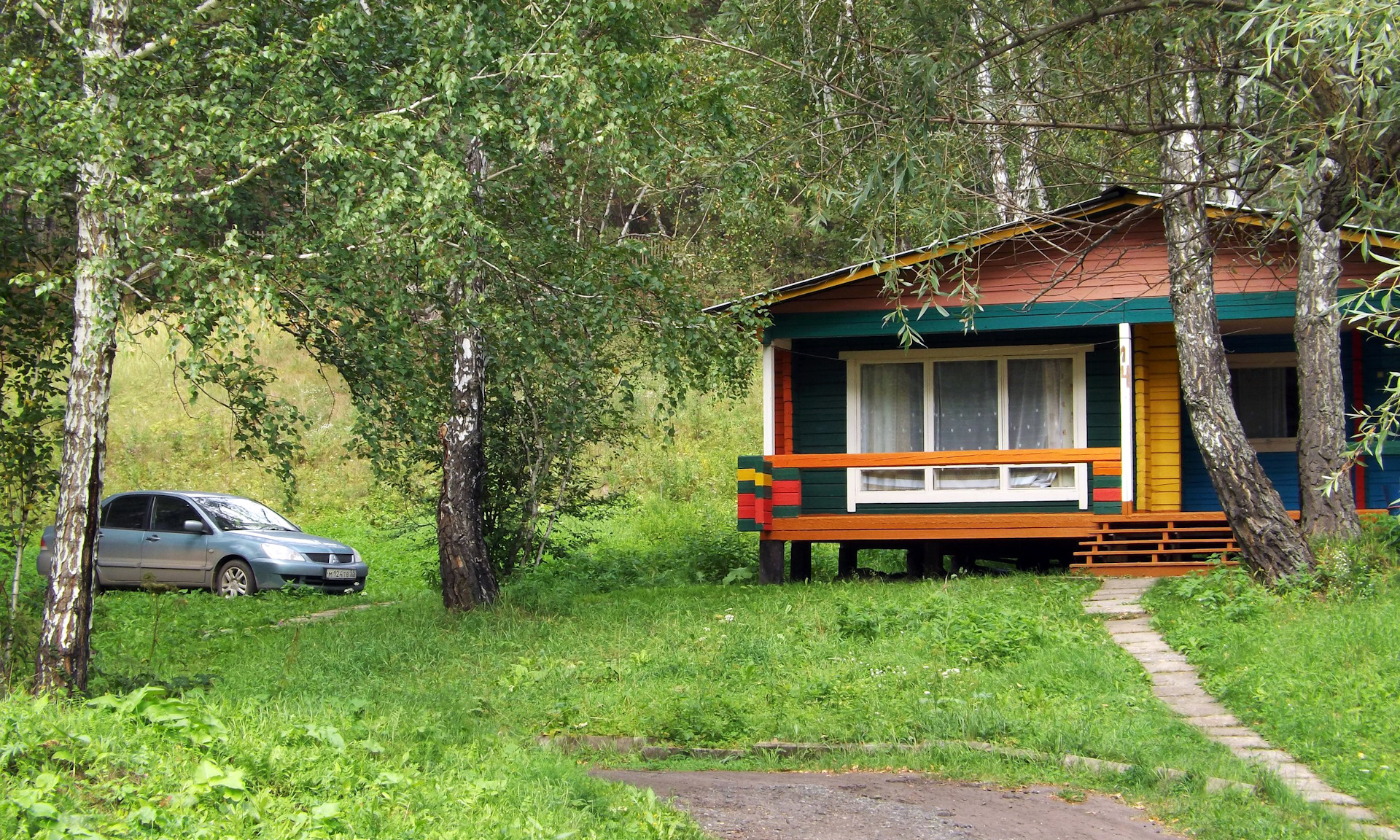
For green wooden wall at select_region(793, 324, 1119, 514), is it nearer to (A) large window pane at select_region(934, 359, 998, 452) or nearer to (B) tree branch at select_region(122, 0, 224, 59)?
(A) large window pane at select_region(934, 359, 998, 452)

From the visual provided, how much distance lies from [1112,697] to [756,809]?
11.0 ft

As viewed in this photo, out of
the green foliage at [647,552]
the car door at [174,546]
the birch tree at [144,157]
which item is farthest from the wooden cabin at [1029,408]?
the car door at [174,546]

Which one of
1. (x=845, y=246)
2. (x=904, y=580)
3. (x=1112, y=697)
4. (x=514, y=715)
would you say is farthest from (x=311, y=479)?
(x=1112, y=697)

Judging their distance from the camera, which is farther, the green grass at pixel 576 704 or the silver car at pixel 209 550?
the silver car at pixel 209 550

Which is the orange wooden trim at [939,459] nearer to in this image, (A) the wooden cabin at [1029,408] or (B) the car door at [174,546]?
(A) the wooden cabin at [1029,408]

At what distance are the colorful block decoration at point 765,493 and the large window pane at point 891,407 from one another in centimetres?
148

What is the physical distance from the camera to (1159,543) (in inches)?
575

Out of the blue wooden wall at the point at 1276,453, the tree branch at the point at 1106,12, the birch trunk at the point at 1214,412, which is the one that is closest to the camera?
the tree branch at the point at 1106,12

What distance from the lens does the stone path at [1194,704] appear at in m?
6.68

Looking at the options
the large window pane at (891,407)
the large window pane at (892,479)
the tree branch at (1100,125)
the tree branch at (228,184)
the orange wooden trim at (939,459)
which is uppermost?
the tree branch at (1100,125)

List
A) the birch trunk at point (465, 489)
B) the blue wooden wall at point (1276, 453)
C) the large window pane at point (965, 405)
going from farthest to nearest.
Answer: the large window pane at point (965, 405) < the blue wooden wall at point (1276, 453) < the birch trunk at point (465, 489)

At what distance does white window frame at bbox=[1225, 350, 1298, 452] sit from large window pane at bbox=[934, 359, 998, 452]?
131 inches

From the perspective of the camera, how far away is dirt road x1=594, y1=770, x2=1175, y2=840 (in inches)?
242

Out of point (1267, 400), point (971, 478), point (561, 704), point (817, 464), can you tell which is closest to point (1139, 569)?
point (971, 478)
